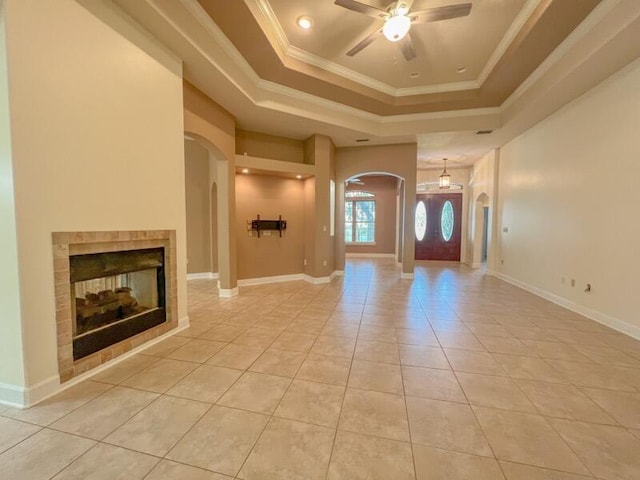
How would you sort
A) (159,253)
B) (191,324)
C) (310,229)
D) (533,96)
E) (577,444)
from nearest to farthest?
(577,444) < (159,253) < (191,324) < (533,96) < (310,229)

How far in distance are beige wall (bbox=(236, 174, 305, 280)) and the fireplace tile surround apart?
262 cm

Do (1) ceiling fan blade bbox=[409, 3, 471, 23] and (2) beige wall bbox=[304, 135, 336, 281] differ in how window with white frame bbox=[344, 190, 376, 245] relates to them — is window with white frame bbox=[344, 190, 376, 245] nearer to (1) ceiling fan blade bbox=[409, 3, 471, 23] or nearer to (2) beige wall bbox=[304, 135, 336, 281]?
(2) beige wall bbox=[304, 135, 336, 281]

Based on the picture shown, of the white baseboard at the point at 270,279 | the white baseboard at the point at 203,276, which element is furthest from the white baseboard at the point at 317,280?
the white baseboard at the point at 203,276

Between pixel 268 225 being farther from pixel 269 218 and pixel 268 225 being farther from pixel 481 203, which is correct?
pixel 481 203

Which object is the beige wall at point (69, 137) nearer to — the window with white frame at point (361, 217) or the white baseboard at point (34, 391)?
the white baseboard at point (34, 391)

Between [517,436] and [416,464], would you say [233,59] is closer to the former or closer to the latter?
[416,464]

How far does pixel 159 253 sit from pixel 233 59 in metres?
2.70

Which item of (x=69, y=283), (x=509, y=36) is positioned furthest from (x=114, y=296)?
(x=509, y=36)

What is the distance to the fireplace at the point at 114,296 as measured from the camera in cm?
224

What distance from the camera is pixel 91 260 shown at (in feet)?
7.60

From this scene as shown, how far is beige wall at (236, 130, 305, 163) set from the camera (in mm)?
5543

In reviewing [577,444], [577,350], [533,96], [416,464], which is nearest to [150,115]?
[416,464]

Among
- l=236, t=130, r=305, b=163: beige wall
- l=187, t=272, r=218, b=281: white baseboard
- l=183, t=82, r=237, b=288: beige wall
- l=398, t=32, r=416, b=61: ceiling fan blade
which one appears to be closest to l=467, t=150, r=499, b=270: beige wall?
l=398, t=32, r=416, b=61: ceiling fan blade

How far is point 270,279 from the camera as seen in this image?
5996 millimetres
